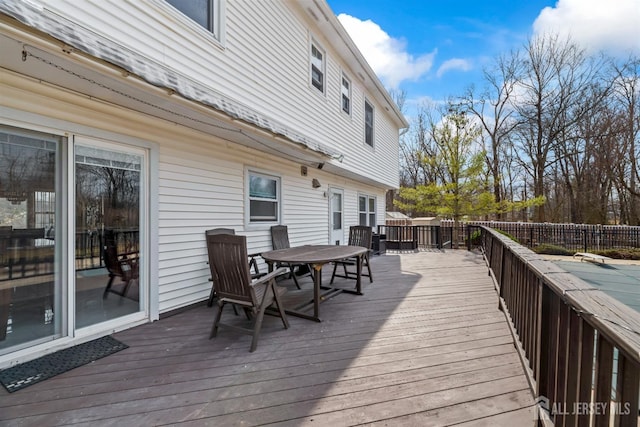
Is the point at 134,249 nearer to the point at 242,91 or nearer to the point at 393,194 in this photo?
the point at 242,91

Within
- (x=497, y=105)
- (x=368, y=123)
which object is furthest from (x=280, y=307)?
(x=497, y=105)

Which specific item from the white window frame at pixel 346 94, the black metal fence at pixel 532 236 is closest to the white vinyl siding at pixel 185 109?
the white window frame at pixel 346 94

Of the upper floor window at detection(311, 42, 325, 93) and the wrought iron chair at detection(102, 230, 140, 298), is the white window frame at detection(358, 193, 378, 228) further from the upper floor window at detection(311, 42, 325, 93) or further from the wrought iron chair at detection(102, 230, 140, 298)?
the wrought iron chair at detection(102, 230, 140, 298)

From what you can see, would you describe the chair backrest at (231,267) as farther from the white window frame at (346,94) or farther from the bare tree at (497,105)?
the bare tree at (497,105)

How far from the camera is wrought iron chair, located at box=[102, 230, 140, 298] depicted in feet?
10.5

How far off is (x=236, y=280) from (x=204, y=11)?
3487mm

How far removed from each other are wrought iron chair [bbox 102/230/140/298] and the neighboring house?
0.08 ft

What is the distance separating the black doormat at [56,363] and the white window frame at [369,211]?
7.94 meters

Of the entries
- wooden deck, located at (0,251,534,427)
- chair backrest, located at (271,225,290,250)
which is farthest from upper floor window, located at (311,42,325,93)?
wooden deck, located at (0,251,534,427)

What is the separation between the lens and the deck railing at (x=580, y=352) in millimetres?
930

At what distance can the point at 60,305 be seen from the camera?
2734 mm

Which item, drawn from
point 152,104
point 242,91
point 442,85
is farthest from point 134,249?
point 442,85

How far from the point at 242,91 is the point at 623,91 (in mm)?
22046

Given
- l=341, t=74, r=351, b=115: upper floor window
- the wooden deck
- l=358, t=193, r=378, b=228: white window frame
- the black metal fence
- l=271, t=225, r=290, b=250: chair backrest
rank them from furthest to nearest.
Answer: the black metal fence → l=358, t=193, r=378, b=228: white window frame → l=341, t=74, r=351, b=115: upper floor window → l=271, t=225, r=290, b=250: chair backrest → the wooden deck
